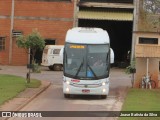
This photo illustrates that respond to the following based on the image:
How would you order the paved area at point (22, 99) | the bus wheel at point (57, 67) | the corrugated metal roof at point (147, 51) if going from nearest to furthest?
1. the paved area at point (22, 99)
2. the corrugated metal roof at point (147, 51)
3. the bus wheel at point (57, 67)

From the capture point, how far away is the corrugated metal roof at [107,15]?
1881 inches

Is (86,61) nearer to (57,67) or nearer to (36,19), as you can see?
(57,67)

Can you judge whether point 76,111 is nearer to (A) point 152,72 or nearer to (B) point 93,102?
(B) point 93,102

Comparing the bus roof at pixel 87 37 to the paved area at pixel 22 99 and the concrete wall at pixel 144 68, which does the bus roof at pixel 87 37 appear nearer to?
the paved area at pixel 22 99

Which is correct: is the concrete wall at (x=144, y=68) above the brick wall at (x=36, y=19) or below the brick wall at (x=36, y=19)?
below

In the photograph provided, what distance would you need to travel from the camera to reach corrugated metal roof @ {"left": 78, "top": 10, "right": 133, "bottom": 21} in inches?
1881

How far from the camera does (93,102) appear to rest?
24016 mm

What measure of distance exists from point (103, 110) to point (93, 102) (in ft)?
9.91

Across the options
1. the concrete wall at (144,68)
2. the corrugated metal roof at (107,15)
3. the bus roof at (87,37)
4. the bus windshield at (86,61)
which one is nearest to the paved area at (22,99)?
the bus windshield at (86,61)

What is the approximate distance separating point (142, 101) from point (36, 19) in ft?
88.3

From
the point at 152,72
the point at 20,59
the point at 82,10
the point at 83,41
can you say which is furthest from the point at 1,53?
the point at 83,41

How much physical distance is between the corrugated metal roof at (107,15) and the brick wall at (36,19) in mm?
1501

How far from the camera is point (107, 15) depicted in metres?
48.0

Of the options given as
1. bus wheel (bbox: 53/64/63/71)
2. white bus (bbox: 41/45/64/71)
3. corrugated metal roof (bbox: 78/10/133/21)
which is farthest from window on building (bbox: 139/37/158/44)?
corrugated metal roof (bbox: 78/10/133/21)
